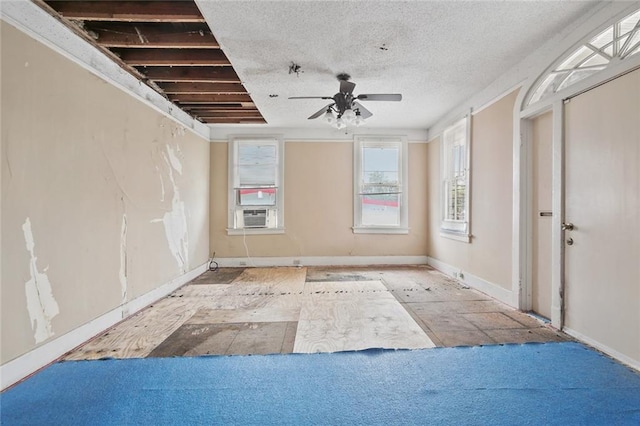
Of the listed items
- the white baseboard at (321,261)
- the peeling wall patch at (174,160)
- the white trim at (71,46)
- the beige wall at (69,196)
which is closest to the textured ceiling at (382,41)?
the white trim at (71,46)

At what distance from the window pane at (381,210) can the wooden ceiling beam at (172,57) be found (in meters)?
3.61

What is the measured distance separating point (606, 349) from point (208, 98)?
16.4 ft

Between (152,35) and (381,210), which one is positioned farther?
(381,210)

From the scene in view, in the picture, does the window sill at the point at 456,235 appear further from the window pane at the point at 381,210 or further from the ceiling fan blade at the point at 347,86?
the ceiling fan blade at the point at 347,86

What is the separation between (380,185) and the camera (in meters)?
5.66

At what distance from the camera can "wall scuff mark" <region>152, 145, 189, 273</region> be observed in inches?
153

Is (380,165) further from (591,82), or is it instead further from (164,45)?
(164,45)

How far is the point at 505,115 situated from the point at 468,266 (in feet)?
6.88

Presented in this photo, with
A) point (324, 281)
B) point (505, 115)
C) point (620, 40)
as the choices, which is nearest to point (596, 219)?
point (620, 40)

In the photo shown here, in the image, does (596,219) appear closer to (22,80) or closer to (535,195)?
(535,195)

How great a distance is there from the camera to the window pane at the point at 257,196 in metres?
5.57

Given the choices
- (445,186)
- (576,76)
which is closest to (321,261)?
(445,186)

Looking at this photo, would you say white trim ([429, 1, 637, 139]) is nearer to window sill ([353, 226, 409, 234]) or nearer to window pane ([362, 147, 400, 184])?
window pane ([362, 147, 400, 184])

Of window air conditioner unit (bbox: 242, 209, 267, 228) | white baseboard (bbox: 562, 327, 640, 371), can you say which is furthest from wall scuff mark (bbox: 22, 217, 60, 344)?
white baseboard (bbox: 562, 327, 640, 371)
